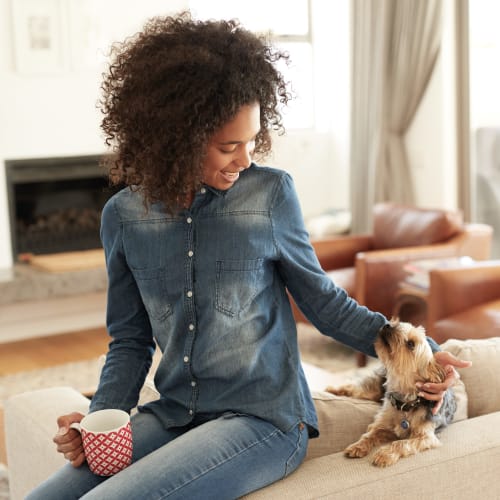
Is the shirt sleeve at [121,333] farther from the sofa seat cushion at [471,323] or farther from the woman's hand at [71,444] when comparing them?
the sofa seat cushion at [471,323]

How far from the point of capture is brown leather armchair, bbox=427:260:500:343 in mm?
3311

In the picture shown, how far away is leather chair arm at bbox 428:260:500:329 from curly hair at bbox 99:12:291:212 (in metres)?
2.13

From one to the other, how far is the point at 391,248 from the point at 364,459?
126 inches

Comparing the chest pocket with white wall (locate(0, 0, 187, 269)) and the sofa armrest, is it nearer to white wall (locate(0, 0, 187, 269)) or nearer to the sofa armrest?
the sofa armrest

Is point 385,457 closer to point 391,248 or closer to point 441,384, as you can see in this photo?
point 441,384

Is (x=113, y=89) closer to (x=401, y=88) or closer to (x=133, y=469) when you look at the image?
(x=133, y=469)

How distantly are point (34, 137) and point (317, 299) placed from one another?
Answer: 372 cm

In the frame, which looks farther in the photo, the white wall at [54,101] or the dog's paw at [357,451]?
the white wall at [54,101]

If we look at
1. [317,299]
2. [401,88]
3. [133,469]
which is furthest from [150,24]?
[401,88]

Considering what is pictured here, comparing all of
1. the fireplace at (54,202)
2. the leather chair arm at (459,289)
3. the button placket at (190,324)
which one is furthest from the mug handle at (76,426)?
the fireplace at (54,202)

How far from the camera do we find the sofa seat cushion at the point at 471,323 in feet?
10.3

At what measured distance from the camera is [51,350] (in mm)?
4719

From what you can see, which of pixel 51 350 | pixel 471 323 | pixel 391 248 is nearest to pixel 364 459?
pixel 471 323

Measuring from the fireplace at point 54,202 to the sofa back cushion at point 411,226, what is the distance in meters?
Result: 1.67
